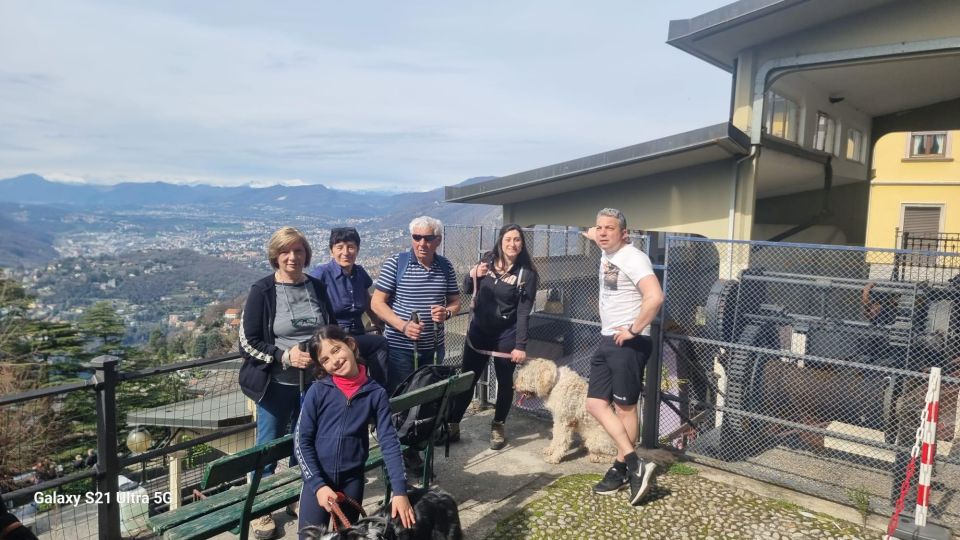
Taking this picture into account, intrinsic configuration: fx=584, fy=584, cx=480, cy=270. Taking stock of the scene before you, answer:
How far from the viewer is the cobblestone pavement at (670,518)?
12.1 ft

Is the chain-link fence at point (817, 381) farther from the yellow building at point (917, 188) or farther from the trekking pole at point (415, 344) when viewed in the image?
the yellow building at point (917, 188)

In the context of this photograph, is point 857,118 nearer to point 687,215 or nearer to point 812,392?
point 687,215

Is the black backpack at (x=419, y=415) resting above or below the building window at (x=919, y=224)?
below

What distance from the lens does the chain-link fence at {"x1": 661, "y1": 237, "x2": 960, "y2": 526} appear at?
175 inches

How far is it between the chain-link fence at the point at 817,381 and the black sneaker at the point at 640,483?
1.07m

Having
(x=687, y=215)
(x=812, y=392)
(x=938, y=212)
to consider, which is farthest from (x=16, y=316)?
(x=938, y=212)

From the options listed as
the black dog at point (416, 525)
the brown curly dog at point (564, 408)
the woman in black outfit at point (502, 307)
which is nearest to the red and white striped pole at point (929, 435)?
the brown curly dog at point (564, 408)

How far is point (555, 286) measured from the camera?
9062 mm

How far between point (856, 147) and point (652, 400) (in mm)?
14285

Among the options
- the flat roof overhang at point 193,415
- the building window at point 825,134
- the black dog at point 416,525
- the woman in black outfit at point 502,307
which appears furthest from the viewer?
the building window at point 825,134

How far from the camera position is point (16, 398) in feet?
9.98

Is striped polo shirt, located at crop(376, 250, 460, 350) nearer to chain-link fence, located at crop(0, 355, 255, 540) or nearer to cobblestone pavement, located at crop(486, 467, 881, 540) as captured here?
chain-link fence, located at crop(0, 355, 255, 540)


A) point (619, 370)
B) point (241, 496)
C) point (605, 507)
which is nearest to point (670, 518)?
point (605, 507)

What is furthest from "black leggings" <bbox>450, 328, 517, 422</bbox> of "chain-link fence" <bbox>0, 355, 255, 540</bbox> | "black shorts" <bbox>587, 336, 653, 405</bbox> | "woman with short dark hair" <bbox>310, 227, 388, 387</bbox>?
"chain-link fence" <bbox>0, 355, 255, 540</bbox>
